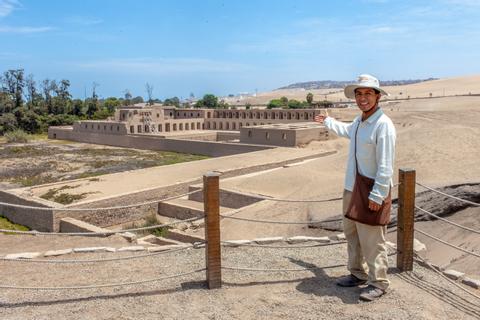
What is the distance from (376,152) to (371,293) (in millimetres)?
1169

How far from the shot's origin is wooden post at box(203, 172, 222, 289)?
4.14 meters

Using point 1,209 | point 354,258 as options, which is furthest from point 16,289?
point 1,209

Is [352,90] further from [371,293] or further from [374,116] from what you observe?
[371,293]

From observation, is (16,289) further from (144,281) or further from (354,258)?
(354,258)

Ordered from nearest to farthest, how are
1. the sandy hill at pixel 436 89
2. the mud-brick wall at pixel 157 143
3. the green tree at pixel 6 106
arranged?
the mud-brick wall at pixel 157 143, the green tree at pixel 6 106, the sandy hill at pixel 436 89

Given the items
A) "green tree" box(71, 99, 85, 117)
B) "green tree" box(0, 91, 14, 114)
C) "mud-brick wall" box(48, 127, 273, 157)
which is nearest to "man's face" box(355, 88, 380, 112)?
"mud-brick wall" box(48, 127, 273, 157)

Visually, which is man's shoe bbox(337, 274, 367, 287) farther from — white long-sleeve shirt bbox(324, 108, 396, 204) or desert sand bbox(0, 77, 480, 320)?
white long-sleeve shirt bbox(324, 108, 396, 204)

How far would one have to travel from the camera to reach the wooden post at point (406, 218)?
4.43 m

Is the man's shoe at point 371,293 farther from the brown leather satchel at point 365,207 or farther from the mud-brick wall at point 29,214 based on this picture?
the mud-brick wall at point 29,214

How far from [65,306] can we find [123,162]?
23265mm

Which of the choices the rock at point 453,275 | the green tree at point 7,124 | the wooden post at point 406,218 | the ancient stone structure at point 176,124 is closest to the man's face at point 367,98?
the wooden post at point 406,218

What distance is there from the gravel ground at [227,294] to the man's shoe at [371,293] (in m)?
0.05

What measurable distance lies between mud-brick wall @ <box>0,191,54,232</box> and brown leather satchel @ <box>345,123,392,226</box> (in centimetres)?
967

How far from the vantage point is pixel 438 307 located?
12.6 feet
